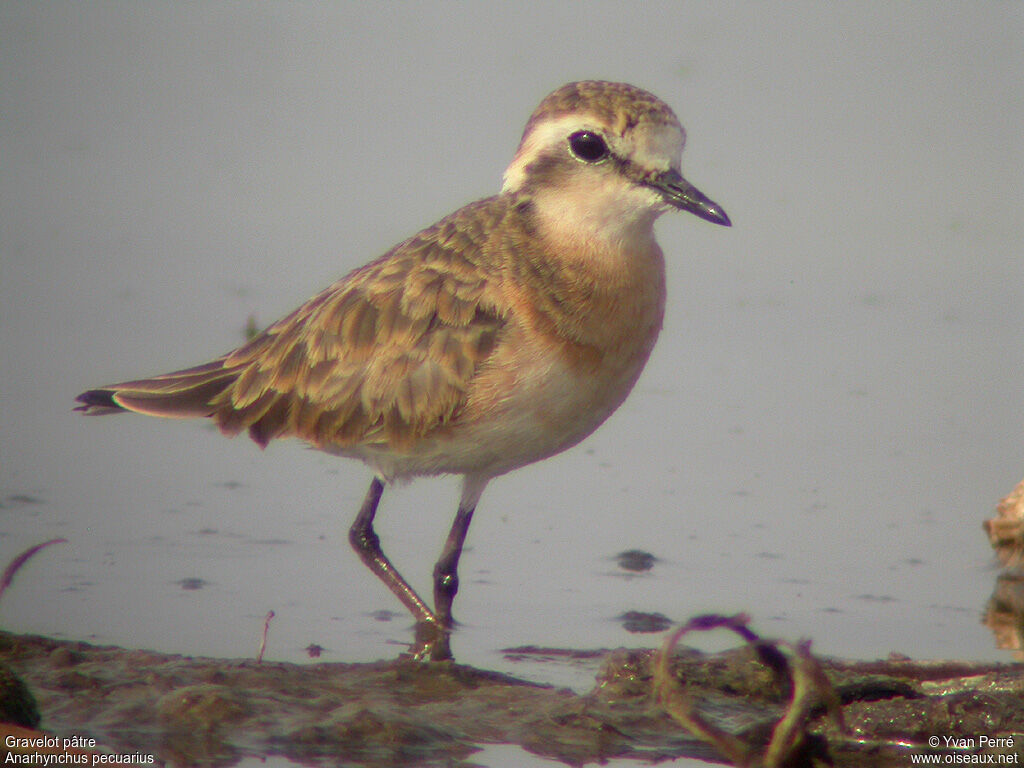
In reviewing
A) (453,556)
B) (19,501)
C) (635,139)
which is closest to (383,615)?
(453,556)

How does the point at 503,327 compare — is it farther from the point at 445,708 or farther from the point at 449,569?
the point at 445,708

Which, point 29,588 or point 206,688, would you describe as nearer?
point 206,688

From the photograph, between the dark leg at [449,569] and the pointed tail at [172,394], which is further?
the pointed tail at [172,394]

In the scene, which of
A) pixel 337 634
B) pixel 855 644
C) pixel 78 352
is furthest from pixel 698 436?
pixel 78 352

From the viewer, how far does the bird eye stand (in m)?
6.82

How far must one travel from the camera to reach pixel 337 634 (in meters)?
6.77

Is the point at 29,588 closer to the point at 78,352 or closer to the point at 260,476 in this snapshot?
the point at 260,476

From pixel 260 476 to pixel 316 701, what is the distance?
2915mm

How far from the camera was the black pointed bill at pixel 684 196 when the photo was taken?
6.71m

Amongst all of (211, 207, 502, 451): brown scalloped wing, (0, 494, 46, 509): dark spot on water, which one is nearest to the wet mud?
(211, 207, 502, 451): brown scalloped wing

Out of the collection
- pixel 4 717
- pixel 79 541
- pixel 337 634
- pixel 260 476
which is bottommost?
pixel 4 717

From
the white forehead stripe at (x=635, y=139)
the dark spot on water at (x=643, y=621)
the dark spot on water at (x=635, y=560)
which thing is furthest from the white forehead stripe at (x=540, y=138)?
the dark spot on water at (x=643, y=621)

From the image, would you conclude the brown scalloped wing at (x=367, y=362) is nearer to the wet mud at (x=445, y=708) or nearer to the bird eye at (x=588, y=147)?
the bird eye at (x=588, y=147)

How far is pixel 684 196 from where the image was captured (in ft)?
22.1
